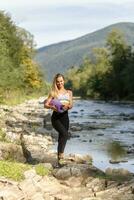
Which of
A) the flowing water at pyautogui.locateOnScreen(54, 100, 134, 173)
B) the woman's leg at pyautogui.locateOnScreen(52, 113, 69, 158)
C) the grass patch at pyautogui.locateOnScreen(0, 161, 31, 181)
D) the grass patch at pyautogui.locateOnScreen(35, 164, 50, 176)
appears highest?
the woman's leg at pyautogui.locateOnScreen(52, 113, 69, 158)

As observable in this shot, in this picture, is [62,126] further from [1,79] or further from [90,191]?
[1,79]

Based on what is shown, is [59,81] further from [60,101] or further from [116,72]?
[116,72]

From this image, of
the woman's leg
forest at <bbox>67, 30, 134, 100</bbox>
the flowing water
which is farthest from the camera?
forest at <bbox>67, 30, 134, 100</bbox>

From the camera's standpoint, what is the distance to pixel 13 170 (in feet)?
51.9

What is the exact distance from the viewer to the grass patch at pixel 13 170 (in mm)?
15480

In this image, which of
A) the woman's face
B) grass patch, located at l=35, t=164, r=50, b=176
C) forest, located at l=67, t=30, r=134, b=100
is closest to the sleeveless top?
the woman's face

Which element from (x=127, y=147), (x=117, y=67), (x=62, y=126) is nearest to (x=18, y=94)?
Result: (x=117, y=67)

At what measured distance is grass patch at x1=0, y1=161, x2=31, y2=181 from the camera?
50.8 feet

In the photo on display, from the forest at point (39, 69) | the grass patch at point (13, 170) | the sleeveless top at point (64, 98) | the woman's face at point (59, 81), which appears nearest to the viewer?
the grass patch at point (13, 170)

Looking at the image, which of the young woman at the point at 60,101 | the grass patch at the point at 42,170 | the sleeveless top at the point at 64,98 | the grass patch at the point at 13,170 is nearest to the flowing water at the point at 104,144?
the young woman at the point at 60,101

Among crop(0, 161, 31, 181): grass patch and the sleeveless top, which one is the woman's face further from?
crop(0, 161, 31, 181): grass patch

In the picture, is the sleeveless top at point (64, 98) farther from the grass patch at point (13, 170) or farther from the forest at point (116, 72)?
the forest at point (116, 72)

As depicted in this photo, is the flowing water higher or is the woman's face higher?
the woman's face

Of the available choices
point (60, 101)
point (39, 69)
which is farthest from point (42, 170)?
point (39, 69)
